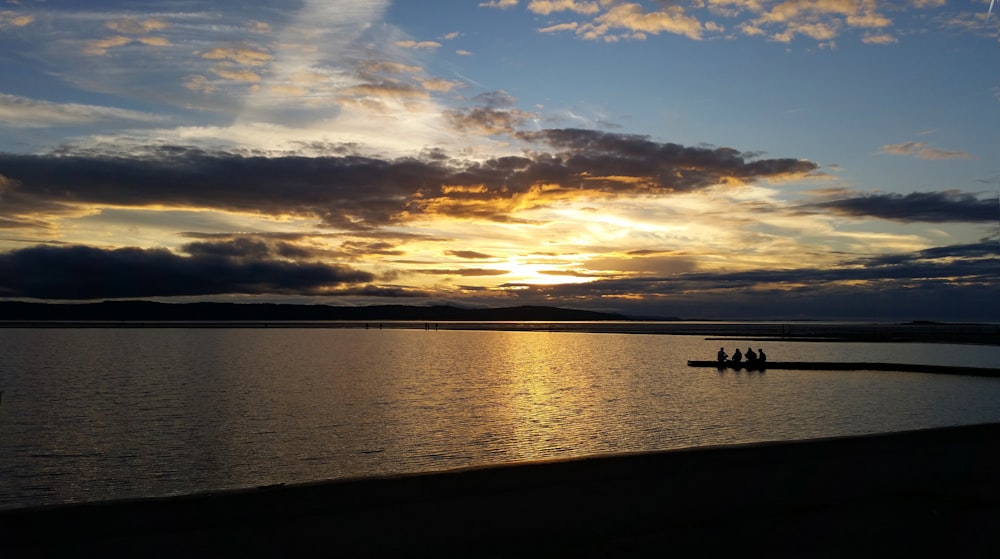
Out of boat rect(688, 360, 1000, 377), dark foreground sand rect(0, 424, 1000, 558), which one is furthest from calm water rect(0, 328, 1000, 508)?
dark foreground sand rect(0, 424, 1000, 558)

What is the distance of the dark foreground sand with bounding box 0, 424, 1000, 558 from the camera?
10.2 meters

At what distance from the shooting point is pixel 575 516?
39.5 ft

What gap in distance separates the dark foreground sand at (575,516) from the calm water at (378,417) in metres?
10.7

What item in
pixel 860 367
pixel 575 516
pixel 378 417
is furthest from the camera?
pixel 860 367

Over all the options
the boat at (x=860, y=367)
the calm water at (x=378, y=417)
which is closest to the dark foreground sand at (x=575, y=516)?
the calm water at (x=378, y=417)

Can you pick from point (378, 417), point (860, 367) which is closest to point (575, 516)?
point (378, 417)

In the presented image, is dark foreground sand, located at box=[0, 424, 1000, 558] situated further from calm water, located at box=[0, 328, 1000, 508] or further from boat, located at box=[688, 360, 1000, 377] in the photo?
boat, located at box=[688, 360, 1000, 377]

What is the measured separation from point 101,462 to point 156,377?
40.3 meters

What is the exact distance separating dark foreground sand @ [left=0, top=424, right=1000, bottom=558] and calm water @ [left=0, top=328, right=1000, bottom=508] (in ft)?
35.2

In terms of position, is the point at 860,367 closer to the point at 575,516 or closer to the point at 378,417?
the point at 378,417

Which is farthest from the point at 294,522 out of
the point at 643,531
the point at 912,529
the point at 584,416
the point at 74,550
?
the point at 584,416

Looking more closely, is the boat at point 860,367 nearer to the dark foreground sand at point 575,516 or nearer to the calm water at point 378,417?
the calm water at point 378,417

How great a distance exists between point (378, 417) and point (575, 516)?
2759cm

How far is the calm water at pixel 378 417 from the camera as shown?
83.9 feet
